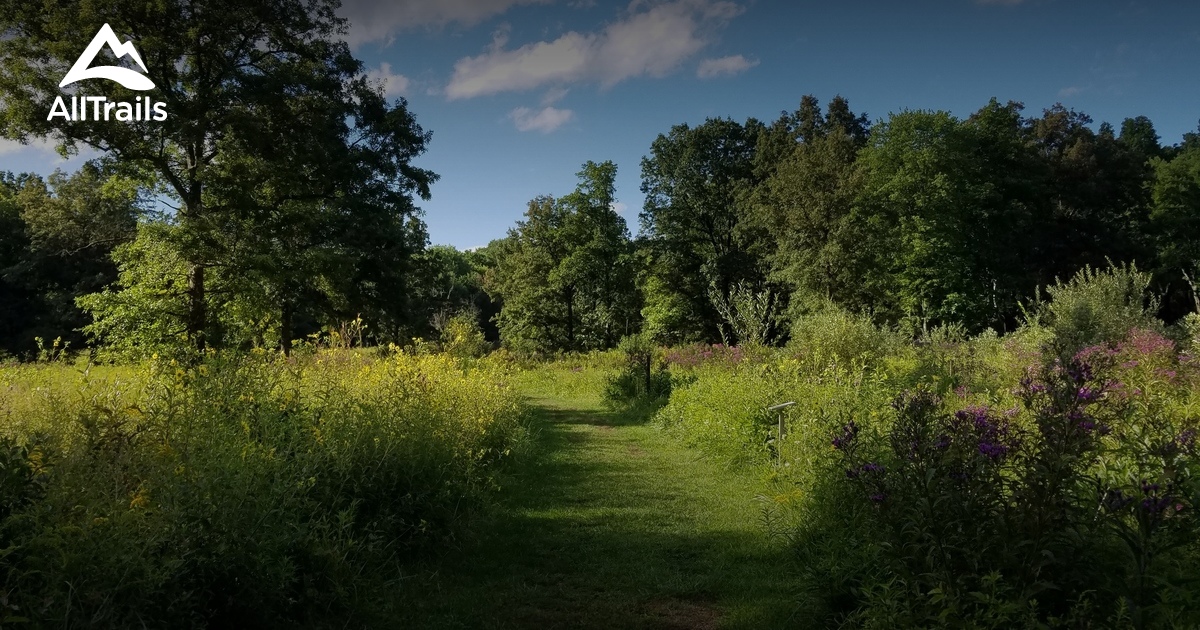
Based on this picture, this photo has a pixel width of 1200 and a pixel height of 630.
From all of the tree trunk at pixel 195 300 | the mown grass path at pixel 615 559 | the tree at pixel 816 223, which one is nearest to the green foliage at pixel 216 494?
the mown grass path at pixel 615 559

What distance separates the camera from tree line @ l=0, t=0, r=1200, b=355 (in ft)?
45.9

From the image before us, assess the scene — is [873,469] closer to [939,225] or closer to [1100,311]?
[1100,311]

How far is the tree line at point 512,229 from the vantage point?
45.9 ft

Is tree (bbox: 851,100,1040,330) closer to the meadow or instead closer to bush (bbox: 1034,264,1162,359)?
bush (bbox: 1034,264,1162,359)

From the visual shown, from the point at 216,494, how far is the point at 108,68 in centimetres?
1371

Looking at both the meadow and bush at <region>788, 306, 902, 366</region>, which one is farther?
bush at <region>788, 306, 902, 366</region>

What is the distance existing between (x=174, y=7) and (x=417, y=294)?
11.3m

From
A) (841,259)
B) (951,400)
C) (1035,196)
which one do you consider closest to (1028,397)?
(951,400)

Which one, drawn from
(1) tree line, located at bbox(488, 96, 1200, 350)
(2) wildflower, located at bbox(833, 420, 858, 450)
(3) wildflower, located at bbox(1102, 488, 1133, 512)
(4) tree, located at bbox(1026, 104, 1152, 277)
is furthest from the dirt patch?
(4) tree, located at bbox(1026, 104, 1152, 277)

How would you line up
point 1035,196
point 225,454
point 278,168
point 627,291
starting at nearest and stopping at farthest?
point 225,454 → point 278,168 → point 1035,196 → point 627,291

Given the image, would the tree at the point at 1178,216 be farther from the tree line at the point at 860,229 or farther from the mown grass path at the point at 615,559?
the mown grass path at the point at 615,559

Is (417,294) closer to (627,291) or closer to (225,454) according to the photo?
(627,291)

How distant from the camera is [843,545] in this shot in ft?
14.5

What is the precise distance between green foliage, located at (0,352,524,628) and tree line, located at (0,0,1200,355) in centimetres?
648
